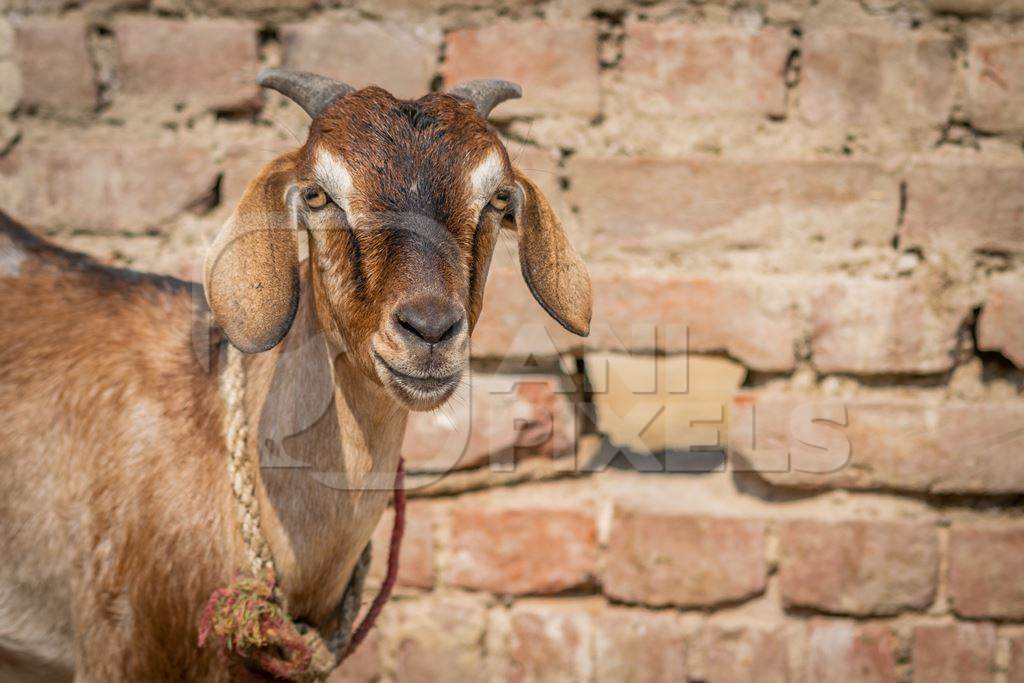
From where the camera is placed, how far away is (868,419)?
6.63 feet

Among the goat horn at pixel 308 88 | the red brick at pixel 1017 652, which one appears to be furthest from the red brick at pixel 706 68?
the red brick at pixel 1017 652

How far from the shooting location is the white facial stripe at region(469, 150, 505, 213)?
144cm

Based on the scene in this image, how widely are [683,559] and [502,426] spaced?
0.50 meters

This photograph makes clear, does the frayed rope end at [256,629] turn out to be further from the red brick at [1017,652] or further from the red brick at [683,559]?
the red brick at [1017,652]

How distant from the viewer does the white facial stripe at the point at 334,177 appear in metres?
1.39

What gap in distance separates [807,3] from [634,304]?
760 mm

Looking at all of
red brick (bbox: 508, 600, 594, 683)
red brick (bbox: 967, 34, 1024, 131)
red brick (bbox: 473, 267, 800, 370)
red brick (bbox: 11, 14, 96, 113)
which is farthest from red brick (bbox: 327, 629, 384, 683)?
red brick (bbox: 967, 34, 1024, 131)

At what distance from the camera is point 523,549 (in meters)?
2.09

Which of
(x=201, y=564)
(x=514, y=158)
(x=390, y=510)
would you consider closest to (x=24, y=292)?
(x=201, y=564)

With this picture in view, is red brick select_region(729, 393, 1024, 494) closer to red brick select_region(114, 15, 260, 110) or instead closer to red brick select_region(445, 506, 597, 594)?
red brick select_region(445, 506, 597, 594)

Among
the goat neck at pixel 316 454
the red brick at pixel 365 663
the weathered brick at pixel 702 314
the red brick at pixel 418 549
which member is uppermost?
the weathered brick at pixel 702 314

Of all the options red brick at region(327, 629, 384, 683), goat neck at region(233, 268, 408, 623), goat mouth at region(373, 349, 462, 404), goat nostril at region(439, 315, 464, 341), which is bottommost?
red brick at region(327, 629, 384, 683)

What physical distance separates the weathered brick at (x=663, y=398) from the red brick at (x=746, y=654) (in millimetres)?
416

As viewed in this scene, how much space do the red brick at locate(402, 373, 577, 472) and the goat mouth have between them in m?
0.74
